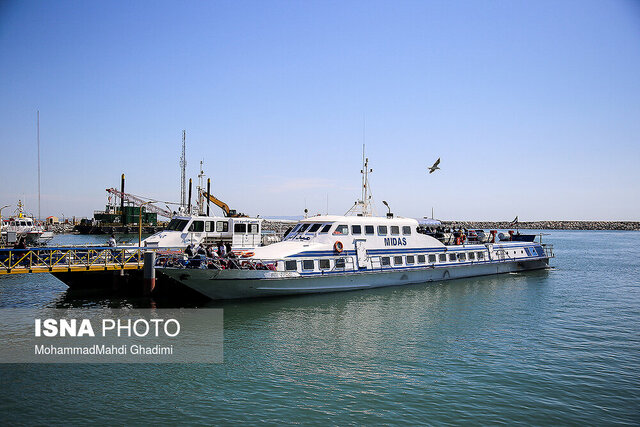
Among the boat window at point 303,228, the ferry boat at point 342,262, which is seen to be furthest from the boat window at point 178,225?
the boat window at point 303,228

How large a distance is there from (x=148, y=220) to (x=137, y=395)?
115 meters

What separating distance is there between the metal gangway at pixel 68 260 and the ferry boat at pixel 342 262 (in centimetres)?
248

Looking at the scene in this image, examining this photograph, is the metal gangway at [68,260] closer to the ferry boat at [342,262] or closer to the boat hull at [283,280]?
the ferry boat at [342,262]

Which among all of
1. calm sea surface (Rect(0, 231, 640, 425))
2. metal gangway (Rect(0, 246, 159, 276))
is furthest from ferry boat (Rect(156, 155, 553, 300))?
metal gangway (Rect(0, 246, 159, 276))

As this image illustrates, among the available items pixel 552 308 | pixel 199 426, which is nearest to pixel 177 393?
pixel 199 426

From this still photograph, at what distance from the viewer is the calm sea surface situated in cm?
1197

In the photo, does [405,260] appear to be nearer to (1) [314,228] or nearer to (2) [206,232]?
(1) [314,228]

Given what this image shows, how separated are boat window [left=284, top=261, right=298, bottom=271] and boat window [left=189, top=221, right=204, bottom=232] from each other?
1124cm

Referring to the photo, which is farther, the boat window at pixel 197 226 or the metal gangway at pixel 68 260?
the boat window at pixel 197 226

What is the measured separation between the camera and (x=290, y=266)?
26.5m

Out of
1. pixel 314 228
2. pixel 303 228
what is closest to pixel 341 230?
pixel 314 228

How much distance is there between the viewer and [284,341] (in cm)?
1823

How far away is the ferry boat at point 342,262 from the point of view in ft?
81.2

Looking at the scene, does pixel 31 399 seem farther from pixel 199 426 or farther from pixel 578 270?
pixel 578 270
